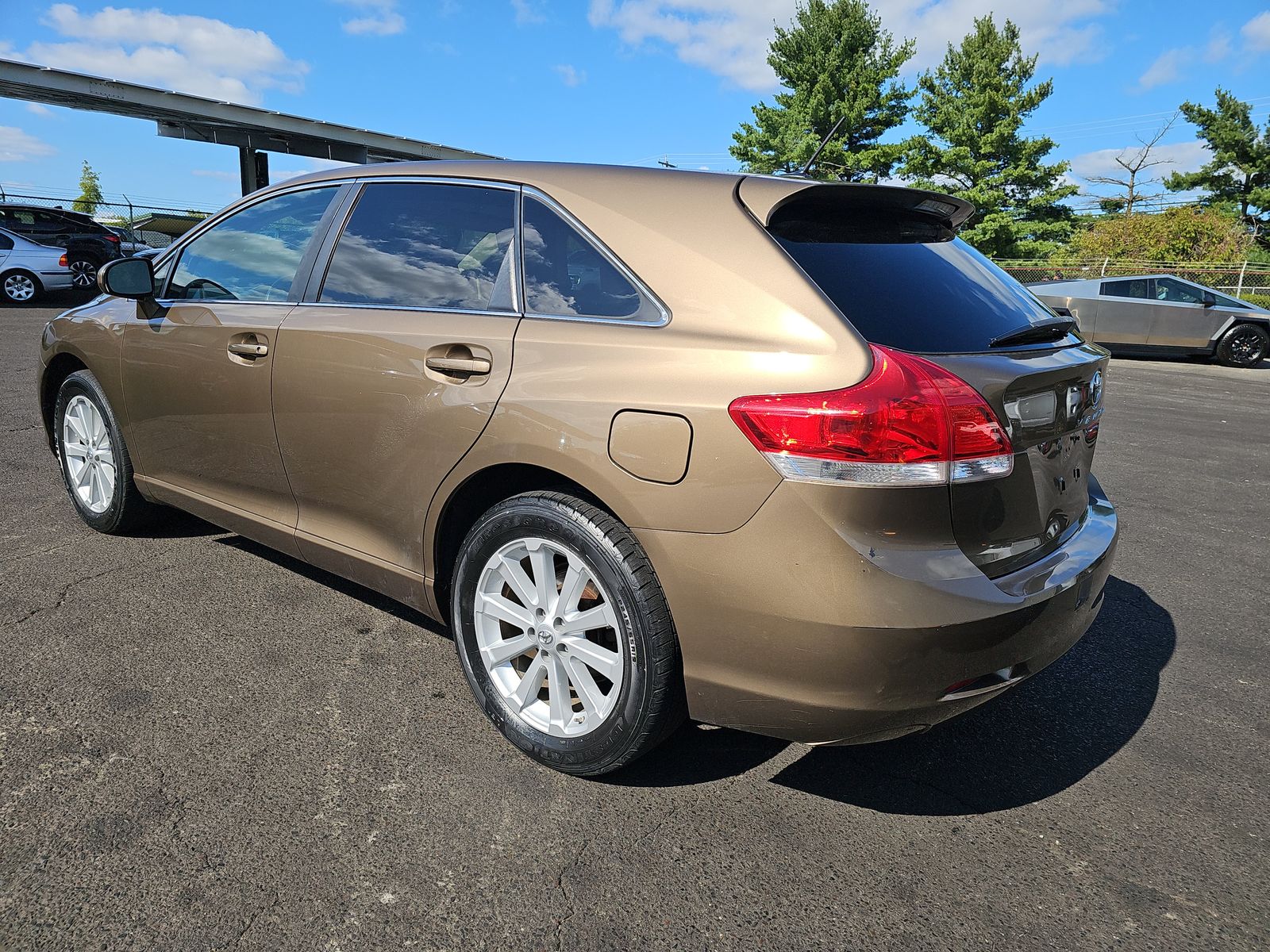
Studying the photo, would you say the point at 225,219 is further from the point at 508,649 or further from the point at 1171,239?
the point at 1171,239

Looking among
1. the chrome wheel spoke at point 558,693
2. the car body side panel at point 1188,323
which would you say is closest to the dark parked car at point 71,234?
the chrome wheel spoke at point 558,693

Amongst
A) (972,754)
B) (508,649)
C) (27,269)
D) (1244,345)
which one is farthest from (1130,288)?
(27,269)

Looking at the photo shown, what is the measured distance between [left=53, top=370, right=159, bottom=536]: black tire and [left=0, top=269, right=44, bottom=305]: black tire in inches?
559

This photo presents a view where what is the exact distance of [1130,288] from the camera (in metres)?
15.1

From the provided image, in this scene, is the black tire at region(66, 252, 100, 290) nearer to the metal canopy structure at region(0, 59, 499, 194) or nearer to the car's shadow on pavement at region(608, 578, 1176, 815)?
the metal canopy structure at region(0, 59, 499, 194)

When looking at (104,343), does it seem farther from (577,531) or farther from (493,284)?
(577,531)

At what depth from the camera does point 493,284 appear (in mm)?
2672

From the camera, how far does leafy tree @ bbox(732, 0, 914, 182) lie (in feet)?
134

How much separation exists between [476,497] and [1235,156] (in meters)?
45.4

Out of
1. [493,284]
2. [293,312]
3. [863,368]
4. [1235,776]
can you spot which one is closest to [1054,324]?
[863,368]

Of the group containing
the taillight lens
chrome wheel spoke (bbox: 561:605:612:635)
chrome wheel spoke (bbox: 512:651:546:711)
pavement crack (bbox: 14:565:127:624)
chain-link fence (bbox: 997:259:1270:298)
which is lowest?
pavement crack (bbox: 14:565:127:624)

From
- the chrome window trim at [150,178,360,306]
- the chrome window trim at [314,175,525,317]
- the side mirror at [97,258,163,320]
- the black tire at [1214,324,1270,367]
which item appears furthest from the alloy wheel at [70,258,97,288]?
the black tire at [1214,324,1270,367]

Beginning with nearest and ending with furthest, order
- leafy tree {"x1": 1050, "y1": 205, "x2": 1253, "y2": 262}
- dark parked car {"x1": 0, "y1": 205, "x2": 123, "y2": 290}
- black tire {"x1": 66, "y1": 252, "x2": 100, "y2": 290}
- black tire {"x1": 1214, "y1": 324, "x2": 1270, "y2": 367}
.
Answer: black tire {"x1": 1214, "y1": 324, "x2": 1270, "y2": 367}
dark parked car {"x1": 0, "y1": 205, "x2": 123, "y2": 290}
black tire {"x1": 66, "y1": 252, "x2": 100, "y2": 290}
leafy tree {"x1": 1050, "y1": 205, "x2": 1253, "y2": 262}

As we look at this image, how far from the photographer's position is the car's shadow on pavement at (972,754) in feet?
8.18
